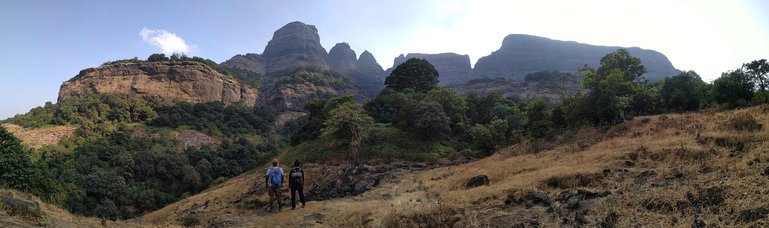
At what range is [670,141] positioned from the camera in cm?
1402

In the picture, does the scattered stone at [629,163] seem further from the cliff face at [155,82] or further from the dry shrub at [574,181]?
the cliff face at [155,82]

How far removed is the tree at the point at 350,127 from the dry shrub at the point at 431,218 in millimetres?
16571


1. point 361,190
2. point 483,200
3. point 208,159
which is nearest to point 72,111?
point 208,159

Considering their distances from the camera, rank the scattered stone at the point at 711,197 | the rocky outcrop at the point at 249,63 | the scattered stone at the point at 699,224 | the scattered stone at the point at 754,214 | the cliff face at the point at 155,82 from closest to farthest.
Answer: the scattered stone at the point at 754,214 → the scattered stone at the point at 699,224 → the scattered stone at the point at 711,197 → the cliff face at the point at 155,82 → the rocky outcrop at the point at 249,63

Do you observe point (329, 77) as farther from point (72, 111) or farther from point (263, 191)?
point (263, 191)

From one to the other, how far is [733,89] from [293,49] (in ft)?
537

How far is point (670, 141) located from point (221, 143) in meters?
60.1

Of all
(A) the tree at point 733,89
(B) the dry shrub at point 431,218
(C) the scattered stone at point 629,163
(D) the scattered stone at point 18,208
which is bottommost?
(B) the dry shrub at point 431,218

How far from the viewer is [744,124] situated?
46.6 ft

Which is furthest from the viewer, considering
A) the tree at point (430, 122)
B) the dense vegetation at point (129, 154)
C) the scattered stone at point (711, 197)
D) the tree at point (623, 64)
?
the tree at point (623, 64)

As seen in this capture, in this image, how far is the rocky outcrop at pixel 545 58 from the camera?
557ft

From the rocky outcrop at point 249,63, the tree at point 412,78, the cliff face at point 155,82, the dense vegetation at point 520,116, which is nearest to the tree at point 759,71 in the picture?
the dense vegetation at point 520,116

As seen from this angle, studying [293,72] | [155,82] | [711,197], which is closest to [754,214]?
[711,197]

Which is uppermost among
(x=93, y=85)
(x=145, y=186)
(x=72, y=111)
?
(x=93, y=85)
